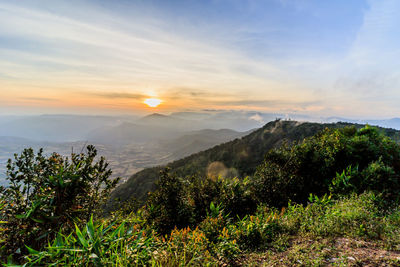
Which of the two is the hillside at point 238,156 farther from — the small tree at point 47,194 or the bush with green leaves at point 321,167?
the small tree at point 47,194

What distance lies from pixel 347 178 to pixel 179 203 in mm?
5397

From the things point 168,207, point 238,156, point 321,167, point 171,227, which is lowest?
point 238,156

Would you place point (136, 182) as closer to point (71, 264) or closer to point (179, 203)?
point (179, 203)

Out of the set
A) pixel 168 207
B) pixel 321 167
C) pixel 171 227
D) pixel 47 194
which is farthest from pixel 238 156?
pixel 47 194

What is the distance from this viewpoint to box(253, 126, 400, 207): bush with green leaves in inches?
235

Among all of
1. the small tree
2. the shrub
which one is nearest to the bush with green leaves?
the shrub

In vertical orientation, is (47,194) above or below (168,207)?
above

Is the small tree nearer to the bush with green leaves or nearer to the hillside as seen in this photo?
the bush with green leaves

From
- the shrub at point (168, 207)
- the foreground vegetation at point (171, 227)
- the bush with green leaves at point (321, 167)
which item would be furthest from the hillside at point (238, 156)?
the foreground vegetation at point (171, 227)

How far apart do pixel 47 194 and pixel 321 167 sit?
8.17 metres

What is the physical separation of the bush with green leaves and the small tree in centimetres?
523

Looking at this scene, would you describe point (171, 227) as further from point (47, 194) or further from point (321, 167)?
point (321, 167)

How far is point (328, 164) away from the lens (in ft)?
21.9

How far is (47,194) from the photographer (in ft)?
10.4
